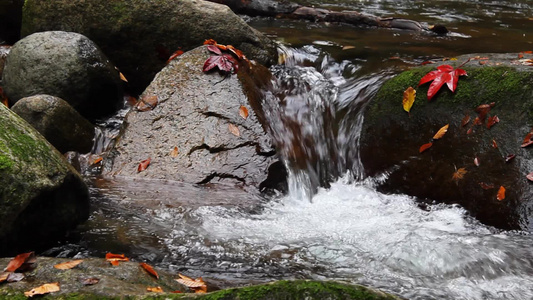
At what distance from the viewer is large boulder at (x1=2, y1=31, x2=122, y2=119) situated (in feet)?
20.1

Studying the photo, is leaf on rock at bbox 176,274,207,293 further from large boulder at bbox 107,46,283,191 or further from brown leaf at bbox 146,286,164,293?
large boulder at bbox 107,46,283,191

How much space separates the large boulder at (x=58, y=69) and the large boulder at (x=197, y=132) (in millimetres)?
1084

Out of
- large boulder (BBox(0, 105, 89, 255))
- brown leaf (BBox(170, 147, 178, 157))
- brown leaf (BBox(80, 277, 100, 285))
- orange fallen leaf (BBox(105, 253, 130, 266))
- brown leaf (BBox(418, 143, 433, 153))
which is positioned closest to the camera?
brown leaf (BBox(80, 277, 100, 285))

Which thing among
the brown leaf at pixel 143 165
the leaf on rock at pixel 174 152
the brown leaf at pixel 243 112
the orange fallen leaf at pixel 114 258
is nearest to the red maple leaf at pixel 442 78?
the brown leaf at pixel 243 112

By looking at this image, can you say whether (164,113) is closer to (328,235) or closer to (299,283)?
(328,235)

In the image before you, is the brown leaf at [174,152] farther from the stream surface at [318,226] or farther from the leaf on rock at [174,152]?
the stream surface at [318,226]

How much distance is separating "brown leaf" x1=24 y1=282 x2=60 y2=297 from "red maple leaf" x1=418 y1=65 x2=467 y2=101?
12.4 ft

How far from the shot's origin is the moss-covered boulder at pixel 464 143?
168 inches

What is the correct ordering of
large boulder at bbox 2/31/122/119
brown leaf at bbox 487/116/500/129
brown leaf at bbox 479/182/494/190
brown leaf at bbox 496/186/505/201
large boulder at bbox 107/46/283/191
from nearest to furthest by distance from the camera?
brown leaf at bbox 496/186/505/201 < brown leaf at bbox 479/182/494/190 < brown leaf at bbox 487/116/500/129 < large boulder at bbox 107/46/283/191 < large boulder at bbox 2/31/122/119

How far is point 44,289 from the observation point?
2395 millimetres

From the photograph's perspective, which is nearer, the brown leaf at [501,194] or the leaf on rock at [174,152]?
the brown leaf at [501,194]

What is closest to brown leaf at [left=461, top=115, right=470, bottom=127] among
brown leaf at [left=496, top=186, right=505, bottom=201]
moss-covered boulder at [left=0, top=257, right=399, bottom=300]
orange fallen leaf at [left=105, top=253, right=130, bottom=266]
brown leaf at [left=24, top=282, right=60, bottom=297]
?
brown leaf at [left=496, top=186, right=505, bottom=201]

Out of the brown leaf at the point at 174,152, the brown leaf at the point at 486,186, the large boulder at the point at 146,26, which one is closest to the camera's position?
the brown leaf at the point at 486,186

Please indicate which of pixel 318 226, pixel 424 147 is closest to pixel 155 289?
pixel 318 226
